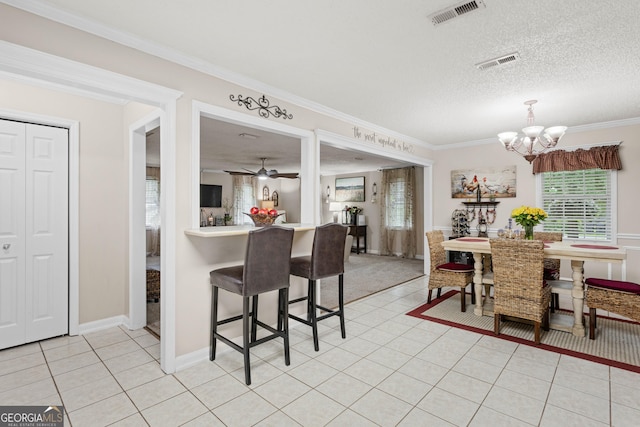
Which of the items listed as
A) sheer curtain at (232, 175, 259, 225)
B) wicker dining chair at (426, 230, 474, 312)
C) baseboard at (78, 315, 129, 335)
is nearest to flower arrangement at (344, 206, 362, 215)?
sheer curtain at (232, 175, 259, 225)

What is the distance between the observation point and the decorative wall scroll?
294cm

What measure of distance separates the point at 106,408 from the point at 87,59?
230 cm

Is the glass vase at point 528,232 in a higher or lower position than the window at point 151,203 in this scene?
lower

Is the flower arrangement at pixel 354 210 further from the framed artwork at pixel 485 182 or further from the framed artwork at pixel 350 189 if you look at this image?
the framed artwork at pixel 485 182

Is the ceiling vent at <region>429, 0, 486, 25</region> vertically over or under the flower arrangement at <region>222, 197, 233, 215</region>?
over

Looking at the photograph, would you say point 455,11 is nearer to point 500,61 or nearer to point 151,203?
point 500,61

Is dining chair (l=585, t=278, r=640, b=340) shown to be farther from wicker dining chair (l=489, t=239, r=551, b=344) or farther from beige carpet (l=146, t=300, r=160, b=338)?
beige carpet (l=146, t=300, r=160, b=338)

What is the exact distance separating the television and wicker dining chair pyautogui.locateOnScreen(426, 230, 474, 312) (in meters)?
7.00

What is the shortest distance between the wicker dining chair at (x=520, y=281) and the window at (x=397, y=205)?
16.9 feet

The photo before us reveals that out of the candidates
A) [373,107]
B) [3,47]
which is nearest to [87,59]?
[3,47]

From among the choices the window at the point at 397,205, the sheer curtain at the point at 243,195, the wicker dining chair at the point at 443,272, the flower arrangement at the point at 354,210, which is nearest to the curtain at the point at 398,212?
the window at the point at 397,205

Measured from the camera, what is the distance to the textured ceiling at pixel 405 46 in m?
1.93

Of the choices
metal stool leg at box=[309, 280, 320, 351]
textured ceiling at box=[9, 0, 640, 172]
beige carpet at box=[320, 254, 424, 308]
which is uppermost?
textured ceiling at box=[9, 0, 640, 172]

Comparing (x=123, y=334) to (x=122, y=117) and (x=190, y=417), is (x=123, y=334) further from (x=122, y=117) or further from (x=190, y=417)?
(x=122, y=117)
